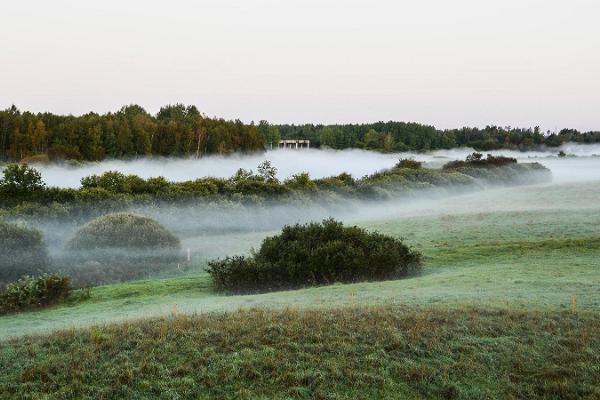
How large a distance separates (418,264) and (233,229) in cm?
2479

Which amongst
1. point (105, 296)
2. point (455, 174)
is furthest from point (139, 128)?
point (105, 296)

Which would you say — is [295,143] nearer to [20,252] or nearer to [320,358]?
[20,252]

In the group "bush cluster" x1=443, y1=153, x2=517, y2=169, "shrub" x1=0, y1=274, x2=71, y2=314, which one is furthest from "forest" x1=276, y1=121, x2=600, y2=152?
"shrub" x1=0, y1=274, x2=71, y2=314

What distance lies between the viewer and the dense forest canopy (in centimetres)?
9737

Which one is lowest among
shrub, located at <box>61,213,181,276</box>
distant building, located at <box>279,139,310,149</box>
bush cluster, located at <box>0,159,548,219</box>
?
shrub, located at <box>61,213,181,276</box>

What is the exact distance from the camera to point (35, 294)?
23.3 meters

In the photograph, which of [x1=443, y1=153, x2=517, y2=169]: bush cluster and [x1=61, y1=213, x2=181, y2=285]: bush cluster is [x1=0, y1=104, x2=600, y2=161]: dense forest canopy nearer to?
[x1=443, y1=153, x2=517, y2=169]: bush cluster

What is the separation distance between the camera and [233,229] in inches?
1923

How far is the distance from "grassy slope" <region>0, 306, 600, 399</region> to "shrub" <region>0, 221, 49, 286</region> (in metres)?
20.3

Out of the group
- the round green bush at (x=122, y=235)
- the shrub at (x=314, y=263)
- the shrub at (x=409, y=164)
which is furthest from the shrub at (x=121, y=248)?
the shrub at (x=409, y=164)

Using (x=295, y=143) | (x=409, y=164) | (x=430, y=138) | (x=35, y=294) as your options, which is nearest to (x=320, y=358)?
(x=35, y=294)

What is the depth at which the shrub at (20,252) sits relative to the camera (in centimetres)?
3142

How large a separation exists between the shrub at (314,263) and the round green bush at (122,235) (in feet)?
38.8

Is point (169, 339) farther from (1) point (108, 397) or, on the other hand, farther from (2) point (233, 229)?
(2) point (233, 229)
